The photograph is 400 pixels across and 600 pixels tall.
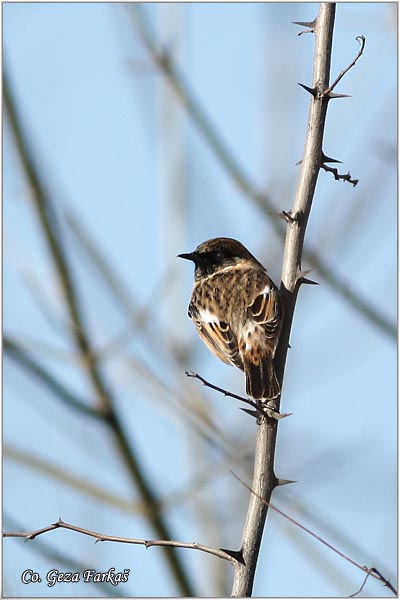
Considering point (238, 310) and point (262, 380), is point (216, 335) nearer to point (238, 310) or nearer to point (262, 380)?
point (238, 310)

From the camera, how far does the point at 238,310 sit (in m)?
6.10

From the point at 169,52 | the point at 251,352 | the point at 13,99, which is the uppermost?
the point at 169,52

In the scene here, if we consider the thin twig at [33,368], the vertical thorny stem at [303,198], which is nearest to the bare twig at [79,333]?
the thin twig at [33,368]

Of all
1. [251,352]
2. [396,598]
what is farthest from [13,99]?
[396,598]

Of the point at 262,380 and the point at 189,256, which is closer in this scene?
the point at 262,380

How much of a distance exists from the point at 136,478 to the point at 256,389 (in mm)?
1858

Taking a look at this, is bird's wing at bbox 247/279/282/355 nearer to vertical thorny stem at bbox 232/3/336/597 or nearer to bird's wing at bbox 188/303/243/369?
bird's wing at bbox 188/303/243/369

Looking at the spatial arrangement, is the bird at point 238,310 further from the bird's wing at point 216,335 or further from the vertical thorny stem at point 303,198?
the vertical thorny stem at point 303,198

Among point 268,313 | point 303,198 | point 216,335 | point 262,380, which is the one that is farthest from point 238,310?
point 303,198

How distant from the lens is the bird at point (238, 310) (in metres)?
5.24

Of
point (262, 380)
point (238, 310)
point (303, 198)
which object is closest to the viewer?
point (303, 198)

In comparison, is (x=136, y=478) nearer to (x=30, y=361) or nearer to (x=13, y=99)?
(x=30, y=361)

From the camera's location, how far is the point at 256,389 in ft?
16.2

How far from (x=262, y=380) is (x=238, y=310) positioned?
3.77 feet
